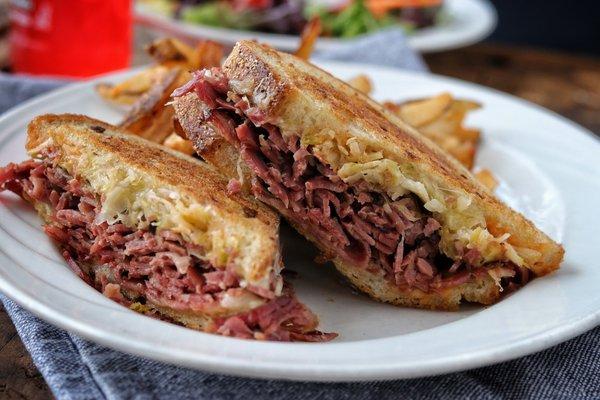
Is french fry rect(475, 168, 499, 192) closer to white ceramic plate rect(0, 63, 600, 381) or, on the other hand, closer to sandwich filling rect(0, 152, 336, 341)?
white ceramic plate rect(0, 63, 600, 381)

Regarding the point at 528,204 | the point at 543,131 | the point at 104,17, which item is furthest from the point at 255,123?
the point at 104,17

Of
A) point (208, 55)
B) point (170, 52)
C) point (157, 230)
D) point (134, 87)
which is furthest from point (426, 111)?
point (157, 230)

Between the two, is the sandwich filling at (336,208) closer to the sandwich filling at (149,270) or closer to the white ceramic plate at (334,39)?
the sandwich filling at (149,270)

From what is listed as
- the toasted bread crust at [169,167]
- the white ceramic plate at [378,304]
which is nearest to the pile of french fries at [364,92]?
the white ceramic plate at [378,304]

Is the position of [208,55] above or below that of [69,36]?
above

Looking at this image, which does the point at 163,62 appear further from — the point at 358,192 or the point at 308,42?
the point at 358,192

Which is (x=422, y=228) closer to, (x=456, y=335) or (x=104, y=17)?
(x=456, y=335)

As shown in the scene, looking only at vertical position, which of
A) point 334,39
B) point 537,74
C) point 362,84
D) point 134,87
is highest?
point 134,87
